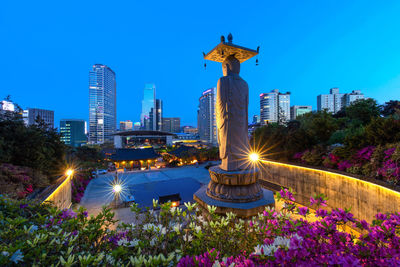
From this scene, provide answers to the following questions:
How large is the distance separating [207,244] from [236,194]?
9.00ft

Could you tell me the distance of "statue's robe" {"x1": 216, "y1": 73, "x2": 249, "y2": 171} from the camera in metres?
4.84

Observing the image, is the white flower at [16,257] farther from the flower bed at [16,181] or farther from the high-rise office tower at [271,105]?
the high-rise office tower at [271,105]

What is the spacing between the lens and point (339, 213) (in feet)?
6.28

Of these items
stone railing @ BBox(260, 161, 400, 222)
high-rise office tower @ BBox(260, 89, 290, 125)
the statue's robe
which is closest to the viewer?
the statue's robe

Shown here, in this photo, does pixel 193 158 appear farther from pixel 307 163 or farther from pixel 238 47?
pixel 238 47

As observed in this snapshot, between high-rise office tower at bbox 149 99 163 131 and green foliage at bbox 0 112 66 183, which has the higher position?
high-rise office tower at bbox 149 99 163 131

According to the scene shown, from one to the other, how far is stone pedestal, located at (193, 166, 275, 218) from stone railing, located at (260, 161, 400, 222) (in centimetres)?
193

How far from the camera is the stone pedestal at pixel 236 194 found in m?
4.19

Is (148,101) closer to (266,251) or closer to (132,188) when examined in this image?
(132,188)

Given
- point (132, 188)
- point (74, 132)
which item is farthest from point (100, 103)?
point (132, 188)

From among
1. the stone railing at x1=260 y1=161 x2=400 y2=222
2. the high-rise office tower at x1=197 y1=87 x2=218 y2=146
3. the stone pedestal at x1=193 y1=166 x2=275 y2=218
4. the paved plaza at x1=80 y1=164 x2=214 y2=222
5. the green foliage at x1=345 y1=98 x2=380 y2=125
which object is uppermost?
the high-rise office tower at x1=197 y1=87 x2=218 y2=146

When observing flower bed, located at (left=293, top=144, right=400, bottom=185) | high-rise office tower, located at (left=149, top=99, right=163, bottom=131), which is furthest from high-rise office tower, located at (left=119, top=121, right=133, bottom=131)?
flower bed, located at (left=293, top=144, right=400, bottom=185)

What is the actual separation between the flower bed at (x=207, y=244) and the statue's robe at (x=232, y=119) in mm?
2480

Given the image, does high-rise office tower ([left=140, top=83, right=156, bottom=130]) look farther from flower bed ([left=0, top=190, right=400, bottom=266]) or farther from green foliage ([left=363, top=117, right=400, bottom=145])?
flower bed ([left=0, top=190, right=400, bottom=266])
